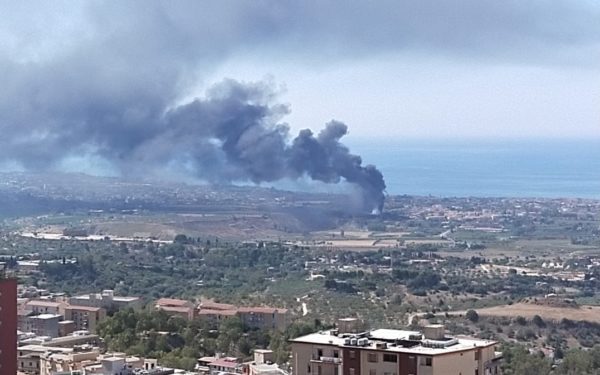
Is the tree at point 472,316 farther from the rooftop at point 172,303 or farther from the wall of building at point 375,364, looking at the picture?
the wall of building at point 375,364

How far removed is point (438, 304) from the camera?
1945 inches

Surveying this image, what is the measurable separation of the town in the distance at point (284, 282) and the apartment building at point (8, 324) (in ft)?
0.08

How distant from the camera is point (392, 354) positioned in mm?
19906

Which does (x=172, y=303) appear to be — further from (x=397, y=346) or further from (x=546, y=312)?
(x=397, y=346)

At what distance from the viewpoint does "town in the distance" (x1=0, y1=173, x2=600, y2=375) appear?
2545cm

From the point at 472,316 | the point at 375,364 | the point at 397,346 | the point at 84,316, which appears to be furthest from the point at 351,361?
the point at 472,316

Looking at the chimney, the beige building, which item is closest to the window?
the chimney

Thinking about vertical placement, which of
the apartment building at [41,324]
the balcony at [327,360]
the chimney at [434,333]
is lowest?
the apartment building at [41,324]

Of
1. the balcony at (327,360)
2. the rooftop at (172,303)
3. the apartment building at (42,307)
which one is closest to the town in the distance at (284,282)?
the balcony at (327,360)

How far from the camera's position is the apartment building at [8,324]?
20.7 m

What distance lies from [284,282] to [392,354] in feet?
121

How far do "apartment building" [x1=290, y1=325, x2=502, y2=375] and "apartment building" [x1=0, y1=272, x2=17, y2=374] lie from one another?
412cm

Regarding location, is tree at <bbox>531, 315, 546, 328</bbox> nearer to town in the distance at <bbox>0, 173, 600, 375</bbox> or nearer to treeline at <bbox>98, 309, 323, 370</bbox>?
town in the distance at <bbox>0, 173, 600, 375</bbox>

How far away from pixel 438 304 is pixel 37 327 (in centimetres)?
1537
